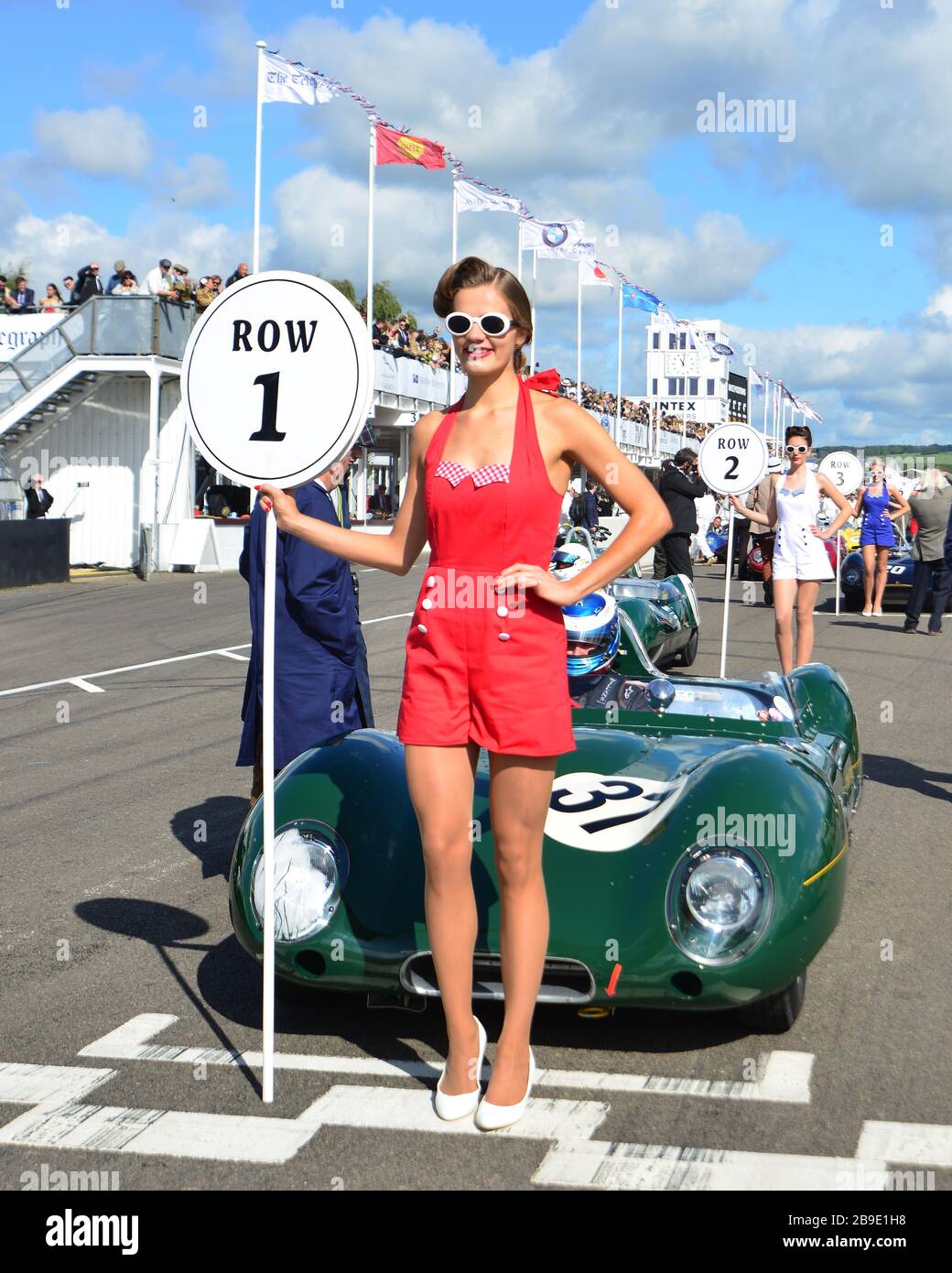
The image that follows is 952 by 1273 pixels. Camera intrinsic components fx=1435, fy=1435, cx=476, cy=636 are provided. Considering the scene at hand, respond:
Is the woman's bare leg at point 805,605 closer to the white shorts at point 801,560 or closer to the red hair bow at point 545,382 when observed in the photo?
the white shorts at point 801,560

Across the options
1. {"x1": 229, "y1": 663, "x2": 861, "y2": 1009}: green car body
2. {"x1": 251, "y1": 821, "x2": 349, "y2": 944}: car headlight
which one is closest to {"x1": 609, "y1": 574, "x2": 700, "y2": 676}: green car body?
{"x1": 229, "y1": 663, "x2": 861, "y2": 1009}: green car body

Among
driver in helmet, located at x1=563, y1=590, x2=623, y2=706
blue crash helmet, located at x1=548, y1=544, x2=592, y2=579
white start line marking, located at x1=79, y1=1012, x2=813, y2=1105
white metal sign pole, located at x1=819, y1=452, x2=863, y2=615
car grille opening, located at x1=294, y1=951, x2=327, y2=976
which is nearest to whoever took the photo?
white start line marking, located at x1=79, y1=1012, x2=813, y2=1105

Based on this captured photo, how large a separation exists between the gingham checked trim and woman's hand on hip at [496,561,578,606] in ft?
0.72

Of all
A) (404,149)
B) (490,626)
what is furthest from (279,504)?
(404,149)

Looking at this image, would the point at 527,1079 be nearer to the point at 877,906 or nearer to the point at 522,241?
the point at 877,906

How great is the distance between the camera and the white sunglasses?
362 cm

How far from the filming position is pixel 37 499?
26469 mm

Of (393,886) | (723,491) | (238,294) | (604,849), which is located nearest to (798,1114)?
(604,849)

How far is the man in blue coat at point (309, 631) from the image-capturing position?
5848mm

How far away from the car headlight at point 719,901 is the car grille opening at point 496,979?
290 millimetres

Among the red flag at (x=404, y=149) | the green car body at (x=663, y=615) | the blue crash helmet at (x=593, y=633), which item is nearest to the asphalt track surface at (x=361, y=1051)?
the blue crash helmet at (x=593, y=633)

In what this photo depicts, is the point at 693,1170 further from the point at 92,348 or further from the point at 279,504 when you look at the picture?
the point at 92,348

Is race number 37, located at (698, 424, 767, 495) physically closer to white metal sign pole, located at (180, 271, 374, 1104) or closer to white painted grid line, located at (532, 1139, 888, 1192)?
white metal sign pole, located at (180, 271, 374, 1104)
